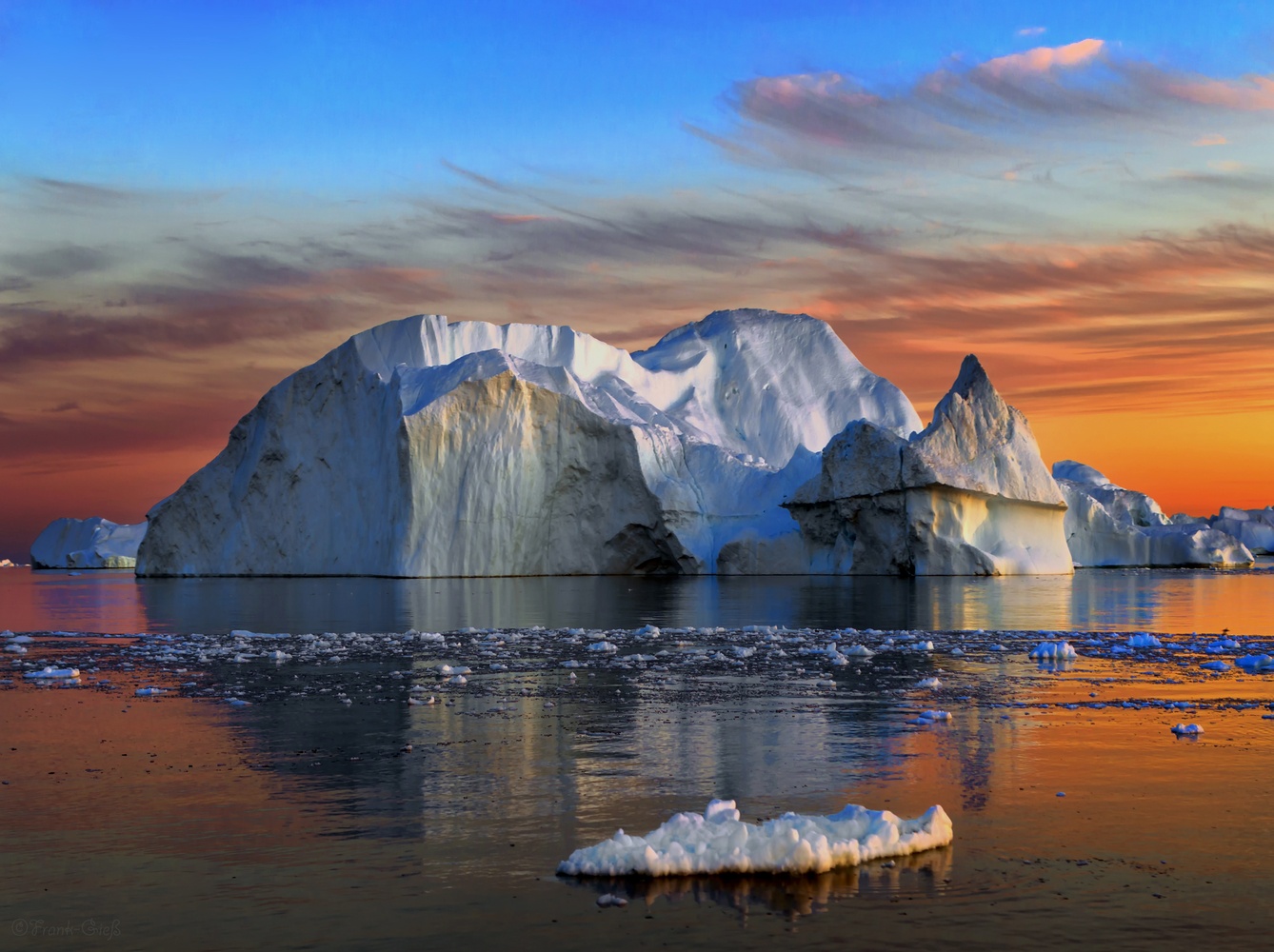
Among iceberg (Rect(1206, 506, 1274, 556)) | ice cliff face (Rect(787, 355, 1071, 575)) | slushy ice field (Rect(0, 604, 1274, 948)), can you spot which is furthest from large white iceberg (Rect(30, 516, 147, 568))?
slushy ice field (Rect(0, 604, 1274, 948))

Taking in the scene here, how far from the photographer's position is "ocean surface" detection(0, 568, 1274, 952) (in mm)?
5035

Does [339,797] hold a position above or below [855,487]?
below

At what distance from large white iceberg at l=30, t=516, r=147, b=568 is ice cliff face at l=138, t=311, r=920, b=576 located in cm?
3716

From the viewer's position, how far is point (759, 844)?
5766 millimetres

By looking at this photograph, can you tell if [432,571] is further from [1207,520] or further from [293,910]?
[1207,520]

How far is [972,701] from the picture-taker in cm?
1101

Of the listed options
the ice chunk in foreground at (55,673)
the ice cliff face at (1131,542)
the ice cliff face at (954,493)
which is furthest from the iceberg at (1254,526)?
the ice chunk in foreground at (55,673)

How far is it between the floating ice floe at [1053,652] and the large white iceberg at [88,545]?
3062 inches

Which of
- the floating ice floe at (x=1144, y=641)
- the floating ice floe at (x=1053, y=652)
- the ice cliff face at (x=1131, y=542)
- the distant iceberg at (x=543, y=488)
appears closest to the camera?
the floating ice floe at (x=1053, y=652)

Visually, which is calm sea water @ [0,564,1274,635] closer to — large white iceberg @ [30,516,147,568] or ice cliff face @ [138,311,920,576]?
ice cliff face @ [138,311,920,576]

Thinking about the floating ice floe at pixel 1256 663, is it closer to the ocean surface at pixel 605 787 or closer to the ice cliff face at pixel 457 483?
the ocean surface at pixel 605 787

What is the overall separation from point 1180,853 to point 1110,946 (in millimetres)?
1471

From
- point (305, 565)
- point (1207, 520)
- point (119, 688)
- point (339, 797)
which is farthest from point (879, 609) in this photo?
point (1207, 520)

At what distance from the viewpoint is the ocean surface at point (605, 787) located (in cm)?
504
